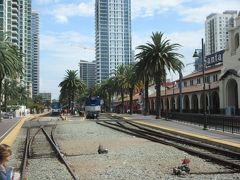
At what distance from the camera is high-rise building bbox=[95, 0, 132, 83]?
6909 inches

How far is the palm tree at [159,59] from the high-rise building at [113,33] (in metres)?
107

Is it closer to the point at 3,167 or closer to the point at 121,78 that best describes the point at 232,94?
the point at 121,78

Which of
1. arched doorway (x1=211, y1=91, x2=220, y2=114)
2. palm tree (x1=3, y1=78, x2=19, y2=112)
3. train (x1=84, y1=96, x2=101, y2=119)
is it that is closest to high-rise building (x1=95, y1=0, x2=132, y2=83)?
palm tree (x1=3, y1=78, x2=19, y2=112)

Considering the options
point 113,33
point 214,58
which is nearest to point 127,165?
point 214,58

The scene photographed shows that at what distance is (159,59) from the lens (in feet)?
211

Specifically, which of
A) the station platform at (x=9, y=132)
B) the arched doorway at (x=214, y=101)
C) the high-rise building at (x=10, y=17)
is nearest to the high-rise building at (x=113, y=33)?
the high-rise building at (x=10, y=17)

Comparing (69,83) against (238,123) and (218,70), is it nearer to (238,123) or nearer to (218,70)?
(218,70)

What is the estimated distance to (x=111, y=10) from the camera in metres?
176

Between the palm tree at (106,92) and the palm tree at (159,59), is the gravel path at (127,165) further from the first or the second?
the palm tree at (106,92)

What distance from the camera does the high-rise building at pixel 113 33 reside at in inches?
6909

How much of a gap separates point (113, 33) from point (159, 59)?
11465 centimetres

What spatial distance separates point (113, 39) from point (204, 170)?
540 feet

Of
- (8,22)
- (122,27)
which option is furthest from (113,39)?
(8,22)

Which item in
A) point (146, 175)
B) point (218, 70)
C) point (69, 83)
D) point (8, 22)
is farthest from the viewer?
point (8, 22)
